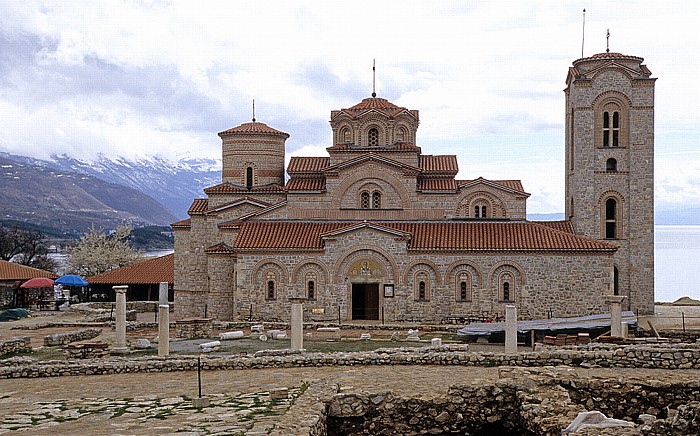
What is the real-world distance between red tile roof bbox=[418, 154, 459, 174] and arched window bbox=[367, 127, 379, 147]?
90.4 inches

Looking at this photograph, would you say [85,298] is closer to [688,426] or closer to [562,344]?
[562,344]

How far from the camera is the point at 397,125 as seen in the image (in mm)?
34844

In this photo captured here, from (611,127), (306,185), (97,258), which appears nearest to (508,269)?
(611,127)

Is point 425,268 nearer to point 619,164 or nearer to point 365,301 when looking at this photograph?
point 365,301

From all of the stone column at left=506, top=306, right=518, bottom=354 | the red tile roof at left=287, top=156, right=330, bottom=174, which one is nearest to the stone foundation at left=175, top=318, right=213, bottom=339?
the stone column at left=506, top=306, right=518, bottom=354

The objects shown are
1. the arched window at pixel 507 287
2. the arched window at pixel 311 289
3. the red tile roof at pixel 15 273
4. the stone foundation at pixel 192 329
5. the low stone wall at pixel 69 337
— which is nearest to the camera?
the low stone wall at pixel 69 337

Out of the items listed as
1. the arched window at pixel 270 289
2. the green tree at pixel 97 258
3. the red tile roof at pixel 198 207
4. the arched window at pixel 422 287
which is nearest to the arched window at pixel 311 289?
the arched window at pixel 270 289

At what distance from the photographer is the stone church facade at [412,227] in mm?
30250

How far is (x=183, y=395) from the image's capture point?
46.9 ft

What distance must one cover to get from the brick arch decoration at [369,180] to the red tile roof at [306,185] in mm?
739

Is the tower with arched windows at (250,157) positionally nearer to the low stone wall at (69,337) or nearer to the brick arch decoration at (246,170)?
the brick arch decoration at (246,170)

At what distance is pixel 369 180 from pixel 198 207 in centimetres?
806

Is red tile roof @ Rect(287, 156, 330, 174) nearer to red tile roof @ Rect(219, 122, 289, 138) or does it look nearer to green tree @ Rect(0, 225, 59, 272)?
red tile roof @ Rect(219, 122, 289, 138)

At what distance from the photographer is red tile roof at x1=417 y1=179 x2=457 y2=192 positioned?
3319cm
